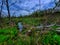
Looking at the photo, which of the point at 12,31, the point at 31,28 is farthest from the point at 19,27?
the point at 31,28

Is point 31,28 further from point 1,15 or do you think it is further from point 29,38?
point 1,15

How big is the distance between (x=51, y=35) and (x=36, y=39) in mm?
716

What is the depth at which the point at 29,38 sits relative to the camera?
14.4 ft

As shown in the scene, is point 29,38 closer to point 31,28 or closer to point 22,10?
point 31,28

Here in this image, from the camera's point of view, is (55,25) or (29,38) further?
(55,25)

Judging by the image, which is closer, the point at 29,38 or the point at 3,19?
the point at 29,38

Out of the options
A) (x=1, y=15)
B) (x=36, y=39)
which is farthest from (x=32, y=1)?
(x=36, y=39)

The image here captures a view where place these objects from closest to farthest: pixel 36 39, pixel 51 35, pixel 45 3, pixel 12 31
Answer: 1. pixel 36 39
2. pixel 51 35
3. pixel 12 31
4. pixel 45 3

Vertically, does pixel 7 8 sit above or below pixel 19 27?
above

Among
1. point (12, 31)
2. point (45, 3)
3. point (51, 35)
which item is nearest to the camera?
point (51, 35)

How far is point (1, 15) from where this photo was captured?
23.7 ft

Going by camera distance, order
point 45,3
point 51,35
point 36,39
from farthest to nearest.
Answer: point 45,3 → point 51,35 → point 36,39

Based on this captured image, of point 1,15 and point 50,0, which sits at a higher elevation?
point 50,0

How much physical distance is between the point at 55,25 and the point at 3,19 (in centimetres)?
212
